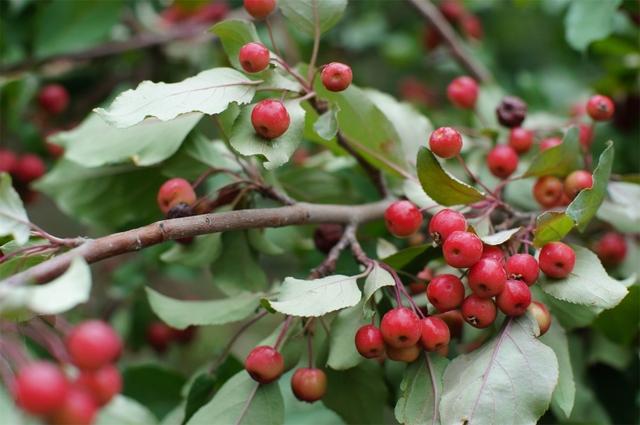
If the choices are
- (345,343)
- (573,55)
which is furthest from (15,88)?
(573,55)

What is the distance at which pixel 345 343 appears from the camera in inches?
37.9

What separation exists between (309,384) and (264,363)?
0.07 m

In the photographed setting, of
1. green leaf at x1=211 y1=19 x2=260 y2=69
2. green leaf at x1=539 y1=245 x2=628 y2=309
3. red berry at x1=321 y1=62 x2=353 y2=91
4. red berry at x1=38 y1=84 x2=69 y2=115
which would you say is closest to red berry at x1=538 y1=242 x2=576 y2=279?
green leaf at x1=539 y1=245 x2=628 y2=309

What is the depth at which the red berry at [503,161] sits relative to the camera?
1.24 m

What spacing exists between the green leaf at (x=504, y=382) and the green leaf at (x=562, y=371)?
66 millimetres

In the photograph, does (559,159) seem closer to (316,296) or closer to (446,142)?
(446,142)

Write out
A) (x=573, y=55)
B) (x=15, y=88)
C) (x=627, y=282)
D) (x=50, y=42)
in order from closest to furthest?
(x=627, y=282) < (x=15, y=88) < (x=50, y=42) < (x=573, y=55)

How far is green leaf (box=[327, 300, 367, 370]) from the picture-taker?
37.3 inches

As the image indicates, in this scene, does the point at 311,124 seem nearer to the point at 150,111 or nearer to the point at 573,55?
the point at 150,111

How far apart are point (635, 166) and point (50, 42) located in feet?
4.42

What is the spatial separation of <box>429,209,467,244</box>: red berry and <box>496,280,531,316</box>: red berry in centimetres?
9

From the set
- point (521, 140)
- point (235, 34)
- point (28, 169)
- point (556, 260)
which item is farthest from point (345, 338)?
point (28, 169)

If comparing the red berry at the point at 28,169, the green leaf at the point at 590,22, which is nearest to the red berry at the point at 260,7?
the green leaf at the point at 590,22

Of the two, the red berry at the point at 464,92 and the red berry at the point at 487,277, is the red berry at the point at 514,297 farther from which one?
the red berry at the point at 464,92
